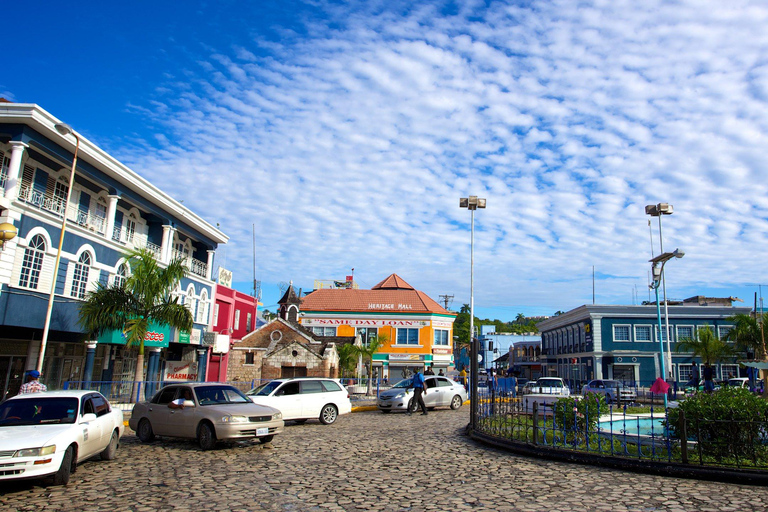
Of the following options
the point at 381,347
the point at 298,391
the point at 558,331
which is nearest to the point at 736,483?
the point at 298,391

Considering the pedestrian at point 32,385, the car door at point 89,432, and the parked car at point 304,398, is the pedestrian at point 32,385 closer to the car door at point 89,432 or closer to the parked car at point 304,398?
the car door at point 89,432

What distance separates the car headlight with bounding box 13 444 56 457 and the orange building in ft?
157

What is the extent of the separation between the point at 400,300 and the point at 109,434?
49194 millimetres

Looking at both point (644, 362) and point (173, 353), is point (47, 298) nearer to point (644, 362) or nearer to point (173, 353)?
point (173, 353)

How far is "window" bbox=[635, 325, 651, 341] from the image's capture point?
161 ft

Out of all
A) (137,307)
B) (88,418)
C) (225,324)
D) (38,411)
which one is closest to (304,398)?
(88,418)

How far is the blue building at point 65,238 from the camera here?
1975cm

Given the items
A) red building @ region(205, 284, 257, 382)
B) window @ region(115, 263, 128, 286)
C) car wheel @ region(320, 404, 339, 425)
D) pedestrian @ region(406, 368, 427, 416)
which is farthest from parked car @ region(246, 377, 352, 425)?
red building @ region(205, 284, 257, 382)

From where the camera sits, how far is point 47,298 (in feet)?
68.7

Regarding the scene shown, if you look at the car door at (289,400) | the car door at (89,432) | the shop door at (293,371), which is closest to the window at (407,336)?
the shop door at (293,371)

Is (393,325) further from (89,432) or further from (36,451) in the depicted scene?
(36,451)

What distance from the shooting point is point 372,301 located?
59.7 metres

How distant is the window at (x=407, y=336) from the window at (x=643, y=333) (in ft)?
67.2

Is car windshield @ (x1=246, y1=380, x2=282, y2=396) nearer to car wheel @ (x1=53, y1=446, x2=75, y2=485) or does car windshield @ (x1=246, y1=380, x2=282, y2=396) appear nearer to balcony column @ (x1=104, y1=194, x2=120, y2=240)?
car wheel @ (x1=53, y1=446, x2=75, y2=485)
